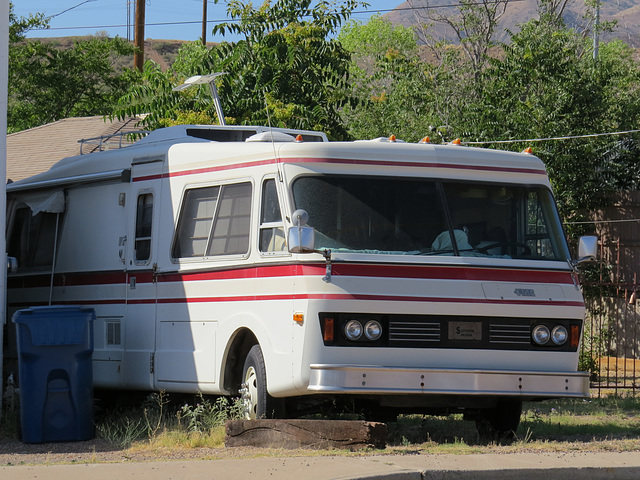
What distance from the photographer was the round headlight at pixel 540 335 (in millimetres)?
8953

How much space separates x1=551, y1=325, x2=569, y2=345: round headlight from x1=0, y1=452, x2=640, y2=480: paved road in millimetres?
1358

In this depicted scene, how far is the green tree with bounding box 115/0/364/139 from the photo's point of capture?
17406 millimetres

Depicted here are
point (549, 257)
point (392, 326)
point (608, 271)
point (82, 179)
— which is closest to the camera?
point (392, 326)

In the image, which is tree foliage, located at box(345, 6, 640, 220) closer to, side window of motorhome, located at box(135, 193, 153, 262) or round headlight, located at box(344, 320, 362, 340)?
side window of motorhome, located at box(135, 193, 153, 262)

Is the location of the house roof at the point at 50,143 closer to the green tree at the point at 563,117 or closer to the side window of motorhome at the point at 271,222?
the green tree at the point at 563,117

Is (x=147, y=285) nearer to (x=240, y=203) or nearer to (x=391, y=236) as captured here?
(x=240, y=203)

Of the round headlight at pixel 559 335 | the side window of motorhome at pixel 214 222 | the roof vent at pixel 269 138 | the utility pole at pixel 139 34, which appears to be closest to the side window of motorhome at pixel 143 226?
the side window of motorhome at pixel 214 222

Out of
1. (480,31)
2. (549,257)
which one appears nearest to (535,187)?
(549,257)

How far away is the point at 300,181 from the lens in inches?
347

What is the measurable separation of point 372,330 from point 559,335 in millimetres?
1721

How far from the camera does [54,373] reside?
31.3 ft

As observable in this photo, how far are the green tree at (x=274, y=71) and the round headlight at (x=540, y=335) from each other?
879 cm

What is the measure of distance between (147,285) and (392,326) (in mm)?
3138

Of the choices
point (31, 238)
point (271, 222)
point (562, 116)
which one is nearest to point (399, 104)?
point (562, 116)
